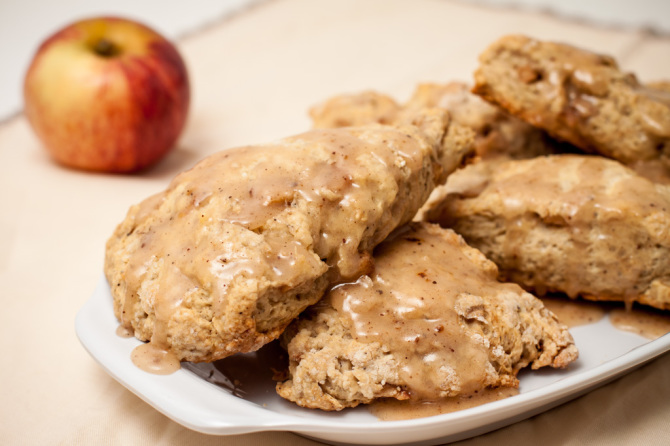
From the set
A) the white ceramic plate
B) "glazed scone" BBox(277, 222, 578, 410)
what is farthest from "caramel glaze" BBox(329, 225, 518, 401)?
the white ceramic plate

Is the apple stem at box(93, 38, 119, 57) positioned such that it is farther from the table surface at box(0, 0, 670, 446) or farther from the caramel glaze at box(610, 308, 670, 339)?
the caramel glaze at box(610, 308, 670, 339)

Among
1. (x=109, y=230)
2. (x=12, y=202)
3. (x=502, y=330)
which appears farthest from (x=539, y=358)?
(x=12, y=202)

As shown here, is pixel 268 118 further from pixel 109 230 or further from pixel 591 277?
pixel 591 277

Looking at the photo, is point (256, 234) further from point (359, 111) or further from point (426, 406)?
point (359, 111)

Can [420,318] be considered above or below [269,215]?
below

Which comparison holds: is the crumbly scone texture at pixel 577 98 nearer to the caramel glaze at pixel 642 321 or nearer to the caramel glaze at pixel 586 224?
the caramel glaze at pixel 586 224

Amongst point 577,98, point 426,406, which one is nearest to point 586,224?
point 577,98
